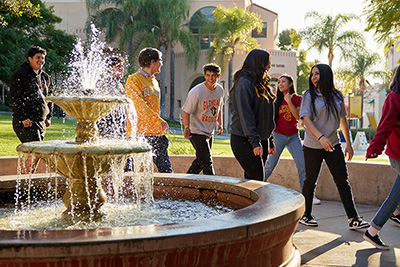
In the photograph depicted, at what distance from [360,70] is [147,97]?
40126 mm

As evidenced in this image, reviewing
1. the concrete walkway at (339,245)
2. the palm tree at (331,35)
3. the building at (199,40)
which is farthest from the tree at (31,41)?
the concrete walkway at (339,245)

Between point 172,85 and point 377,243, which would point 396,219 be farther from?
point 172,85

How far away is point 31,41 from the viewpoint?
35.4 metres

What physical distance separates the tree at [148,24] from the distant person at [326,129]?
3670 centimetres

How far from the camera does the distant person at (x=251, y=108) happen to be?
4.92 metres

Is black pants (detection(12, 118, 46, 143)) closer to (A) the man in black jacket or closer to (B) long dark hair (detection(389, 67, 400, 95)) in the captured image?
(A) the man in black jacket

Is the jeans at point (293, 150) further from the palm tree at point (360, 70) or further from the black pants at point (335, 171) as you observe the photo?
Answer: the palm tree at point (360, 70)

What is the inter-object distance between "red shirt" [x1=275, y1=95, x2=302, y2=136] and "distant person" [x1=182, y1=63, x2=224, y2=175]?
92 cm

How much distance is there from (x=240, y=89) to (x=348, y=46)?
40558 millimetres

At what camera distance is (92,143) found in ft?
14.0

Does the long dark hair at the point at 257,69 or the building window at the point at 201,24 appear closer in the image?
the long dark hair at the point at 257,69

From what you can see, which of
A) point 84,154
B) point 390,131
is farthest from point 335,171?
point 84,154

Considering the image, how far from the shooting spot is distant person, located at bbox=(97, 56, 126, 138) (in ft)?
19.2

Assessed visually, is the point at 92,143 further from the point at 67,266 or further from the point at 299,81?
the point at 299,81
